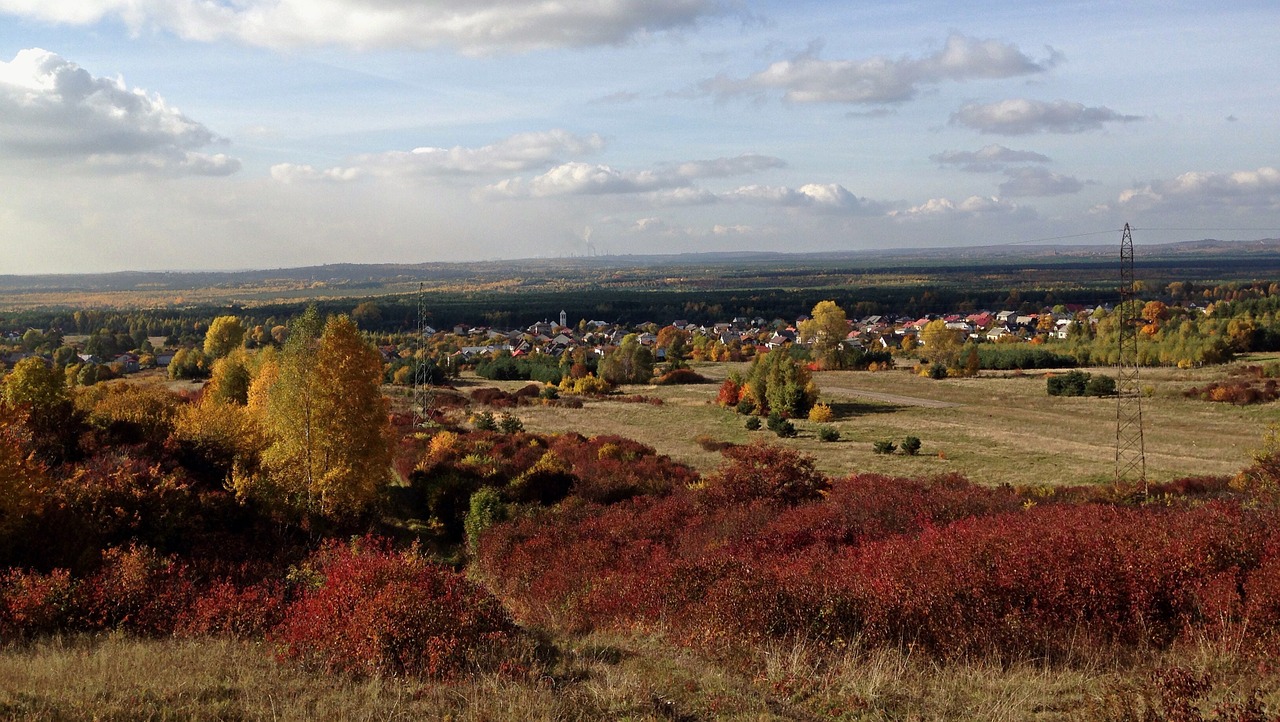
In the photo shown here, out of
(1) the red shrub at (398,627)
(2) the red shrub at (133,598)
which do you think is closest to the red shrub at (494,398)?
(2) the red shrub at (133,598)

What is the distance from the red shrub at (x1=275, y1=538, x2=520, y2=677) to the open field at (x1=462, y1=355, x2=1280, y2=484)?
62.1ft

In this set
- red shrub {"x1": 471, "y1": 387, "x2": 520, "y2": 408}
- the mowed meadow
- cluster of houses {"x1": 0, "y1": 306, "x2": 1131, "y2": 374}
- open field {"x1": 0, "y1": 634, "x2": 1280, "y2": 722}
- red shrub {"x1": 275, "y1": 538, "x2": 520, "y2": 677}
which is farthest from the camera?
cluster of houses {"x1": 0, "y1": 306, "x2": 1131, "y2": 374}

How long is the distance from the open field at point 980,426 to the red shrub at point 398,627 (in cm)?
1892

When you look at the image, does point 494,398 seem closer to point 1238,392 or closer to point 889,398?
point 889,398

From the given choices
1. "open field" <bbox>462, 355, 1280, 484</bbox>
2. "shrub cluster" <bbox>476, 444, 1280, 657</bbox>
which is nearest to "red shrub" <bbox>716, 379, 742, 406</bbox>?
"open field" <bbox>462, 355, 1280, 484</bbox>

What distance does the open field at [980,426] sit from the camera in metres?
26.4

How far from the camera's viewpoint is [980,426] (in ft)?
122

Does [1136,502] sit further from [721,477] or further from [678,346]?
[678,346]

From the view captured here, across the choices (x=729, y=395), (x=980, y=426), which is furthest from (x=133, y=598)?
(x=729, y=395)

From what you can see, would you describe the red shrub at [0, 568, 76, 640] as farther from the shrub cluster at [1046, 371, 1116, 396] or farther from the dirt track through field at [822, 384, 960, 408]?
the shrub cluster at [1046, 371, 1116, 396]

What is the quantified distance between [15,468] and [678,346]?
73.4 meters

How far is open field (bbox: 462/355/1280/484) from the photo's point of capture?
2636 cm

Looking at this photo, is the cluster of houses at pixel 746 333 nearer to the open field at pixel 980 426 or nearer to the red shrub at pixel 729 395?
the open field at pixel 980 426

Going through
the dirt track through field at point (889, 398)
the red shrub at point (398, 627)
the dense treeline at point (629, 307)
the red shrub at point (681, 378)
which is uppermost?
the dense treeline at point (629, 307)
